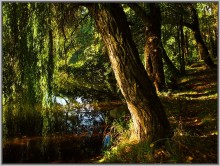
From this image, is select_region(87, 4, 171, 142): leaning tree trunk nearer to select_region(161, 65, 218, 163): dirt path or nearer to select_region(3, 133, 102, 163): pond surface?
select_region(161, 65, 218, 163): dirt path

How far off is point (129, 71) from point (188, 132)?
1.47 metres

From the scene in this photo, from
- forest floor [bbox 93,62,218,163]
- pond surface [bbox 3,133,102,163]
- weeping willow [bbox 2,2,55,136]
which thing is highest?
weeping willow [bbox 2,2,55,136]

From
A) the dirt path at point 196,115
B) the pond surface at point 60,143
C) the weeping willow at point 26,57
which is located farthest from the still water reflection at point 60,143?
the dirt path at point 196,115

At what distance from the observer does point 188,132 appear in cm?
534

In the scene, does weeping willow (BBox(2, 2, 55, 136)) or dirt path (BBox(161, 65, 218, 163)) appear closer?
dirt path (BBox(161, 65, 218, 163))

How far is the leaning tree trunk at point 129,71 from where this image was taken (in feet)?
15.6

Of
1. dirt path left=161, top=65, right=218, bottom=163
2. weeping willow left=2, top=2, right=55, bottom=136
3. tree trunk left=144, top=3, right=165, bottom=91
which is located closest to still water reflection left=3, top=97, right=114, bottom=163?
weeping willow left=2, top=2, right=55, bottom=136

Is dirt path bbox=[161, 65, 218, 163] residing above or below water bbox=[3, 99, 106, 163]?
above

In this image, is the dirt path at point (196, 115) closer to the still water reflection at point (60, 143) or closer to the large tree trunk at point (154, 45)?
the large tree trunk at point (154, 45)

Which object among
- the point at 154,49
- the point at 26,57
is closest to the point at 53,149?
the point at 26,57

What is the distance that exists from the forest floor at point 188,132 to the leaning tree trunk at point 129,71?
0.29 metres

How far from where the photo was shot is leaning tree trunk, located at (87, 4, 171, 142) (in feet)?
15.6

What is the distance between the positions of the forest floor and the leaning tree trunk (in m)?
0.29

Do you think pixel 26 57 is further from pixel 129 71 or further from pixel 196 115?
pixel 196 115
